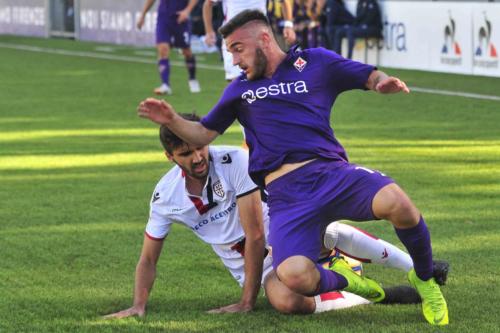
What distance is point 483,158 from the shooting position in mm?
10953

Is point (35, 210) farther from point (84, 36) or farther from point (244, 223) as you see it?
point (84, 36)

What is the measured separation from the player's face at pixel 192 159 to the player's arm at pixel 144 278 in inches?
17.1

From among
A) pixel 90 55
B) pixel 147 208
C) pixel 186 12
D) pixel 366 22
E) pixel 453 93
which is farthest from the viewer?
pixel 90 55

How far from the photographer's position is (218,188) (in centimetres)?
586

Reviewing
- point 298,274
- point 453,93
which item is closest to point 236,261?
point 298,274

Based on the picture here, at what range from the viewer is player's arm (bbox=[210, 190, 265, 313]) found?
18.9 ft

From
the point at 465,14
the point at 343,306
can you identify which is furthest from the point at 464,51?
the point at 343,306

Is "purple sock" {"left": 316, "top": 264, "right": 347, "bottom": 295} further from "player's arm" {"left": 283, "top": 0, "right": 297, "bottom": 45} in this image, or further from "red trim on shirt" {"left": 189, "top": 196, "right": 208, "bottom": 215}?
"player's arm" {"left": 283, "top": 0, "right": 297, "bottom": 45}

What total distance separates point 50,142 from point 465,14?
9820 mm

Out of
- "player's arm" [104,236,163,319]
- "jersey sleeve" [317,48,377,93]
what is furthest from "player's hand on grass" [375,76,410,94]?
"player's arm" [104,236,163,319]

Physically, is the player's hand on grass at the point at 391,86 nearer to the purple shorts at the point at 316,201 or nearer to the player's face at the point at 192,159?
the purple shorts at the point at 316,201

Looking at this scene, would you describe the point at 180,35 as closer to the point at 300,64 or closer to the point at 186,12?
the point at 186,12

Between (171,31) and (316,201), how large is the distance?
512 inches

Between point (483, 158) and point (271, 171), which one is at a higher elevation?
point (271, 171)
